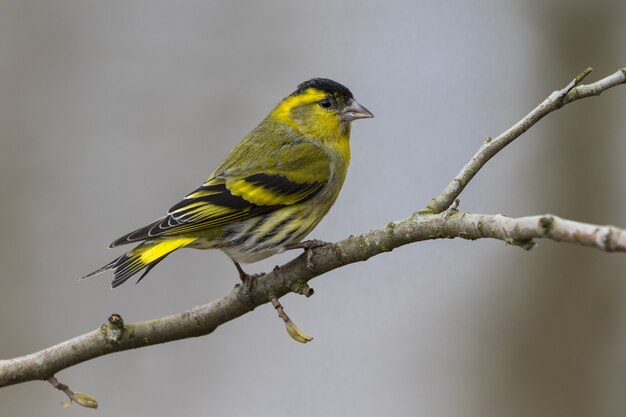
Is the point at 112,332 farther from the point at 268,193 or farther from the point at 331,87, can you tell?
the point at 331,87

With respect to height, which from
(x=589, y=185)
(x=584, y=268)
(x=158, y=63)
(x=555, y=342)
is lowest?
(x=555, y=342)

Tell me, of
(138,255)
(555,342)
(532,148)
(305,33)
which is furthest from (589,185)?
(138,255)

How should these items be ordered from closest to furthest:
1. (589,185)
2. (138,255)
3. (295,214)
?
(138,255) → (295,214) → (589,185)

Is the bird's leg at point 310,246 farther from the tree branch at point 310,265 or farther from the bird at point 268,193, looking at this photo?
the bird at point 268,193

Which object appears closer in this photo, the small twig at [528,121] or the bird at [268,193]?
the small twig at [528,121]

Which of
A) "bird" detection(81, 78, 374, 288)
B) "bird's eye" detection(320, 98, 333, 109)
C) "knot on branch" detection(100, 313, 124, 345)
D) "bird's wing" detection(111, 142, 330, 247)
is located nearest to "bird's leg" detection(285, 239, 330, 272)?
"bird" detection(81, 78, 374, 288)

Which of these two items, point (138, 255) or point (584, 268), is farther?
point (584, 268)

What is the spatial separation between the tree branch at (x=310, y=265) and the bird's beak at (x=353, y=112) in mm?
1777

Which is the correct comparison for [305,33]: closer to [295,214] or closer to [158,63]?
[158,63]

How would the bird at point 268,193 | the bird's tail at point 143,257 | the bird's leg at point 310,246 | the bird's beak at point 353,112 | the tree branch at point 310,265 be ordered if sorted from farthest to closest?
1. the bird's beak at point 353,112
2. the bird at point 268,193
3. the bird's tail at point 143,257
4. the bird's leg at point 310,246
5. the tree branch at point 310,265

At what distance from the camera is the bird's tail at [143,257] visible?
444 centimetres

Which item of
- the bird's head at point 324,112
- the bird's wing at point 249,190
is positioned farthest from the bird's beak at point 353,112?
the bird's wing at point 249,190

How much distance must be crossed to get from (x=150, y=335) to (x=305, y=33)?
19.5 ft

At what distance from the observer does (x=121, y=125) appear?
29.9 feet
